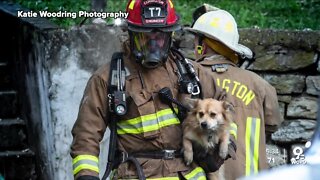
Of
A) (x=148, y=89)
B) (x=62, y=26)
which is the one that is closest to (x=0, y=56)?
(x=62, y=26)

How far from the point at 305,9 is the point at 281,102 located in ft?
6.72

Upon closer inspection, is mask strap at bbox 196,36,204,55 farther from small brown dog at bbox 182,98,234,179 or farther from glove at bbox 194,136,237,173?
glove at bbox 194,136,237,173

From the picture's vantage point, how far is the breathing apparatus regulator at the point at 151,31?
18.3 feet

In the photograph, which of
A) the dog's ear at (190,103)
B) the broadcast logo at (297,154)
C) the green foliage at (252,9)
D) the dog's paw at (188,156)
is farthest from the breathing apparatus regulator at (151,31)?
the green foliage at (252,9)

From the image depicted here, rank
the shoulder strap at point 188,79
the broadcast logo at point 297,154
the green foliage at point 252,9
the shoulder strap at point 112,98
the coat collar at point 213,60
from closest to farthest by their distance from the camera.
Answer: the shoulder strap at point 112,98 → the shoulder strap at point 188,79 → the coat collar at point 213,60 → the broadcast logo at point 297,154 → the green foliage at point 252,9

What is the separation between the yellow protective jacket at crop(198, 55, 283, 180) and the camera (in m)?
6.38

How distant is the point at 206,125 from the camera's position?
18.3ft

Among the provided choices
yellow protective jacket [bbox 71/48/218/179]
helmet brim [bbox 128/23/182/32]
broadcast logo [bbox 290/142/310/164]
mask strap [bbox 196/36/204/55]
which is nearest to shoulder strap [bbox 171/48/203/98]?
yellow protective jacket [bbox 71/48/218/179]

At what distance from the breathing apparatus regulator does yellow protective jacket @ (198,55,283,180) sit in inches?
35.0

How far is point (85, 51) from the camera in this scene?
8086 millimetres

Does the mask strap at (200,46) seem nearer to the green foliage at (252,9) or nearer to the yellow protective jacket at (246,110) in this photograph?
the yellow protective jacket at (246,110)

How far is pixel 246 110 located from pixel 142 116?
116cm

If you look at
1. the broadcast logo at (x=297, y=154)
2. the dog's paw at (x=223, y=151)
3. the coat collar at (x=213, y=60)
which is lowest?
the broadcast logo at (x=297, y=154)

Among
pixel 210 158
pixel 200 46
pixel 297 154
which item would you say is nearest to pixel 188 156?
pixel 210 158
